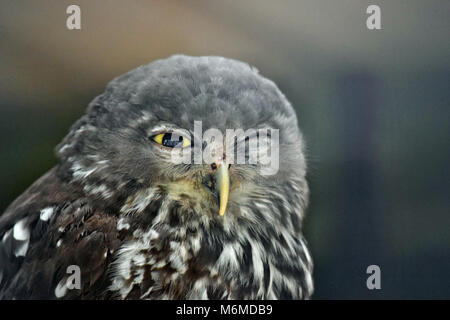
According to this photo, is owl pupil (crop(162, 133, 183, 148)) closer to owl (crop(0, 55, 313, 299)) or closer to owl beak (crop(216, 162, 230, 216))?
owl (crop(0, 55, 313, 299))

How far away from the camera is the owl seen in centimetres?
111

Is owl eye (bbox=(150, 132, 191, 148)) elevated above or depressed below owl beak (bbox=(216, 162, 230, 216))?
above

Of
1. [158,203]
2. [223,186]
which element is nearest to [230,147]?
[223,186]

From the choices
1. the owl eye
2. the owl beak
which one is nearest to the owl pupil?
the owl eye

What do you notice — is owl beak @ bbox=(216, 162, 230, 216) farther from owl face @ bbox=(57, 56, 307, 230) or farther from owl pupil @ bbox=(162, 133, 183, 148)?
owl pupil @ bbox=(162, 133, 183, 148)

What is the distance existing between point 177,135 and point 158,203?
162mm

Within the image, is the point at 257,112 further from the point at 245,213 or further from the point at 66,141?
the point at 66,141

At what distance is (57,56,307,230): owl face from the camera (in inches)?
44.0

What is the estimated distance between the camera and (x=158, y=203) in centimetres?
115

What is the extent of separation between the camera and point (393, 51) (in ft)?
5.14

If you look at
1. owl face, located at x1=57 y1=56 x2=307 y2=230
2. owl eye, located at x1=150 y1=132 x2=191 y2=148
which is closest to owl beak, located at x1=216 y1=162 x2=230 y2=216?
owl face, located at x1=57 y1=56 x2=307 y2=230

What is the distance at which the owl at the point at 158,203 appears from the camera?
1.11 metres

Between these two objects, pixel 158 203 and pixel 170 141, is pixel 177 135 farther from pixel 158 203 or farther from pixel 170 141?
pixel 158 203

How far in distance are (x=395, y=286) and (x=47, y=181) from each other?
3.44 ft
